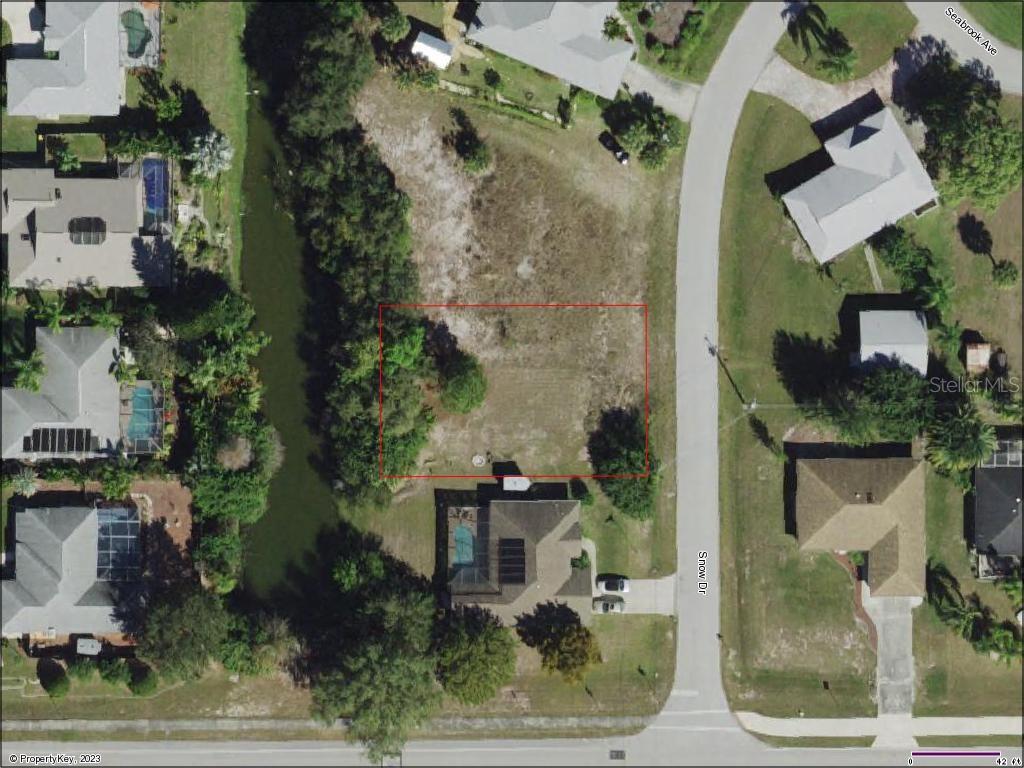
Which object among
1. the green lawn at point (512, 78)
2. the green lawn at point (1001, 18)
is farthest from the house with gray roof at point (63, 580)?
the green lawn at point (1001, 18)

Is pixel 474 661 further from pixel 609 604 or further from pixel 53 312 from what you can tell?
pixel 53 312

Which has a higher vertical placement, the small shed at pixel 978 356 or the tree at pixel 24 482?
the small shed at pixel 978 356

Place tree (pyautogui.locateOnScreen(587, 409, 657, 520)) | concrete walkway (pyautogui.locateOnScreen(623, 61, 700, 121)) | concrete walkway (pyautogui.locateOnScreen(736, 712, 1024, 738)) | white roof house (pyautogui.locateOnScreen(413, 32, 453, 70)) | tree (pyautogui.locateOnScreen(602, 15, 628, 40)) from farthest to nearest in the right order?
concrete walkway (pyautogui.locateOnScreen(623, 61, 700, 121)) → concrete walkway (pyautogui.locateOnScreen(736, 712, 1024, 738)) → tree (pyautogui.locateOnScreen(602, 15, 628, 40)) → white roof house (pyautogui.locateOnScreen(413, 32, 453, 70)) → tree (pyautogui.locateOnScreen(587, 409, 657, 520))

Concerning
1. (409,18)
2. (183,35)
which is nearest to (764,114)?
(409,18)

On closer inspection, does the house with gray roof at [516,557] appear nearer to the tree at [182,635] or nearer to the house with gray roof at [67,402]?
the tree at [182,635]

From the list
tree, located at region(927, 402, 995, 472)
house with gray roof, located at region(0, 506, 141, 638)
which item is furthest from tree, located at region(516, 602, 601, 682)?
house with gray roof, located at region(0, 506, 141, 638)

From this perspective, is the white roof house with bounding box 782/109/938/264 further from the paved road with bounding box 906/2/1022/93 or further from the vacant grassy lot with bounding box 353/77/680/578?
the vacant grassy lot with bounding box 353/77/680/578

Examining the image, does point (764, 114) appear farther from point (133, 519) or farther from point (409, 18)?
point (133, 519)
